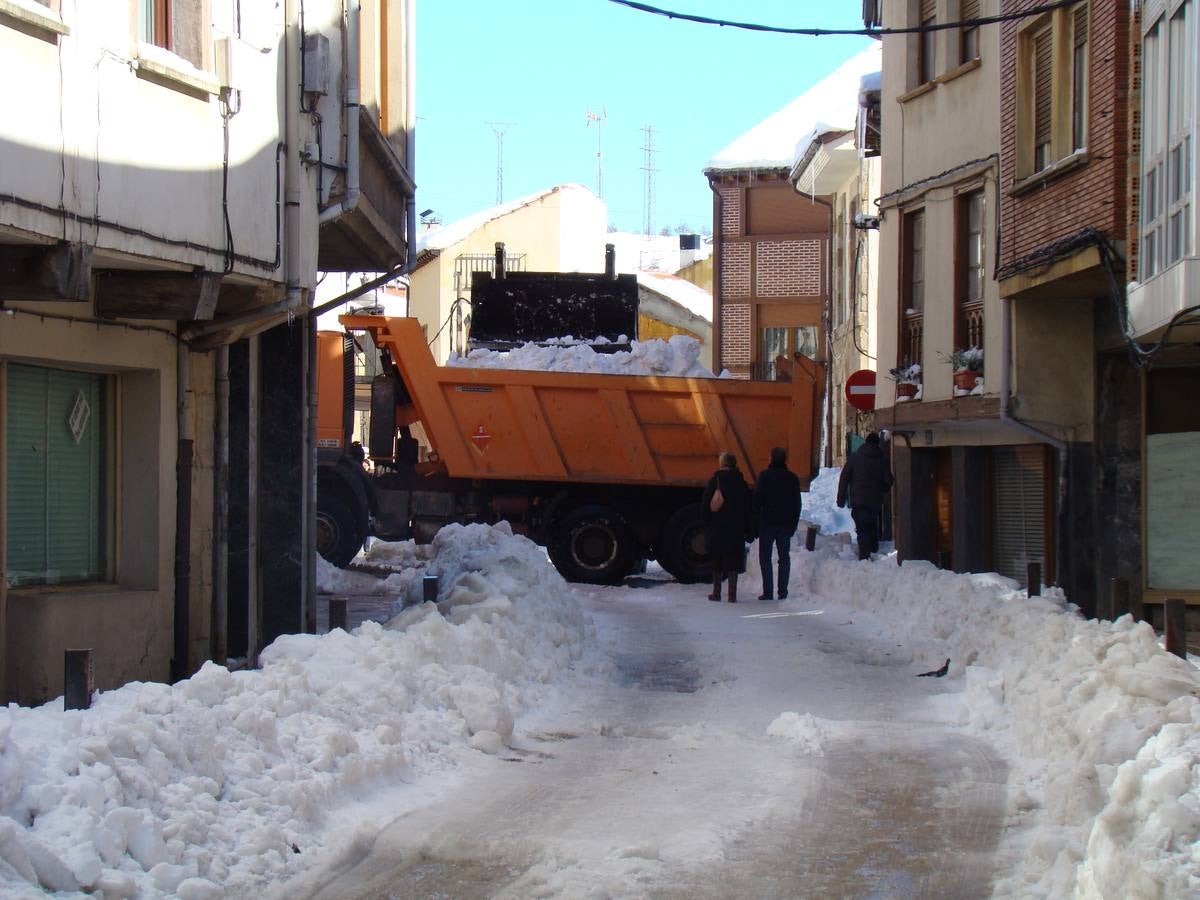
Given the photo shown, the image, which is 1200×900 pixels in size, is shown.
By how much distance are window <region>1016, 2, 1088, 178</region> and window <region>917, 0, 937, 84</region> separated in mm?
3030

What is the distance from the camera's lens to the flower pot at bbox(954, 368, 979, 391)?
16.6 m

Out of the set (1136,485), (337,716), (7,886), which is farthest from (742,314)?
(7,886)

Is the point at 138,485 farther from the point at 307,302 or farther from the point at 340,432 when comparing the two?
the point at 340,432

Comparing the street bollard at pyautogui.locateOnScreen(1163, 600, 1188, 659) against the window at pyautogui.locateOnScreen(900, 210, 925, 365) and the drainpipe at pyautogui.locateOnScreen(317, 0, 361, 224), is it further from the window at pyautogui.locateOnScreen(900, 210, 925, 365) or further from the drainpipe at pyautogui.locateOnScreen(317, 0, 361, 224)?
the window at pyautogui.locateOnScreen(900, 210, 925, 365)

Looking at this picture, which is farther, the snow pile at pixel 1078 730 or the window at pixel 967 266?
the window at pixel 967 266

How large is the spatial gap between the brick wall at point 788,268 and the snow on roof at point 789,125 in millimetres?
2147

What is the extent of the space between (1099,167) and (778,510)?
4.90m

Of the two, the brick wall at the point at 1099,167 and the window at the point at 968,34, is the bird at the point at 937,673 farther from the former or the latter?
the window at the point at 968,34

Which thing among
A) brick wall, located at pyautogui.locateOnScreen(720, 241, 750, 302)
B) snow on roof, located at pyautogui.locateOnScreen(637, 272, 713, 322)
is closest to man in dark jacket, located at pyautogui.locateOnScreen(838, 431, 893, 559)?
brick wall, located at pyautogui.locateOnScreen(720, 241, 750, 302)

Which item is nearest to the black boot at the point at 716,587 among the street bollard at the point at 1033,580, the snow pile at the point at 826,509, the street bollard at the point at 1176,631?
the street bollard at the point at 1033,580

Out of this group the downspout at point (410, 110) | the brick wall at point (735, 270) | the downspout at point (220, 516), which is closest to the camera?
the downspout at point (220, 516)

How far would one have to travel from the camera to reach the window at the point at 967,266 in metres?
17.3

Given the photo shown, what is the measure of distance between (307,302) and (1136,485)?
8.48 m

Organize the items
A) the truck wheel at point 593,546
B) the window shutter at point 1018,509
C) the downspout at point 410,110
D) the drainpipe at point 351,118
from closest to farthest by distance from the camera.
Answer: the drainpipe at point 351,118 → the downspout at point 410,110 → the window shutter at point 1018,509 → the truck wheel at point 593,546
